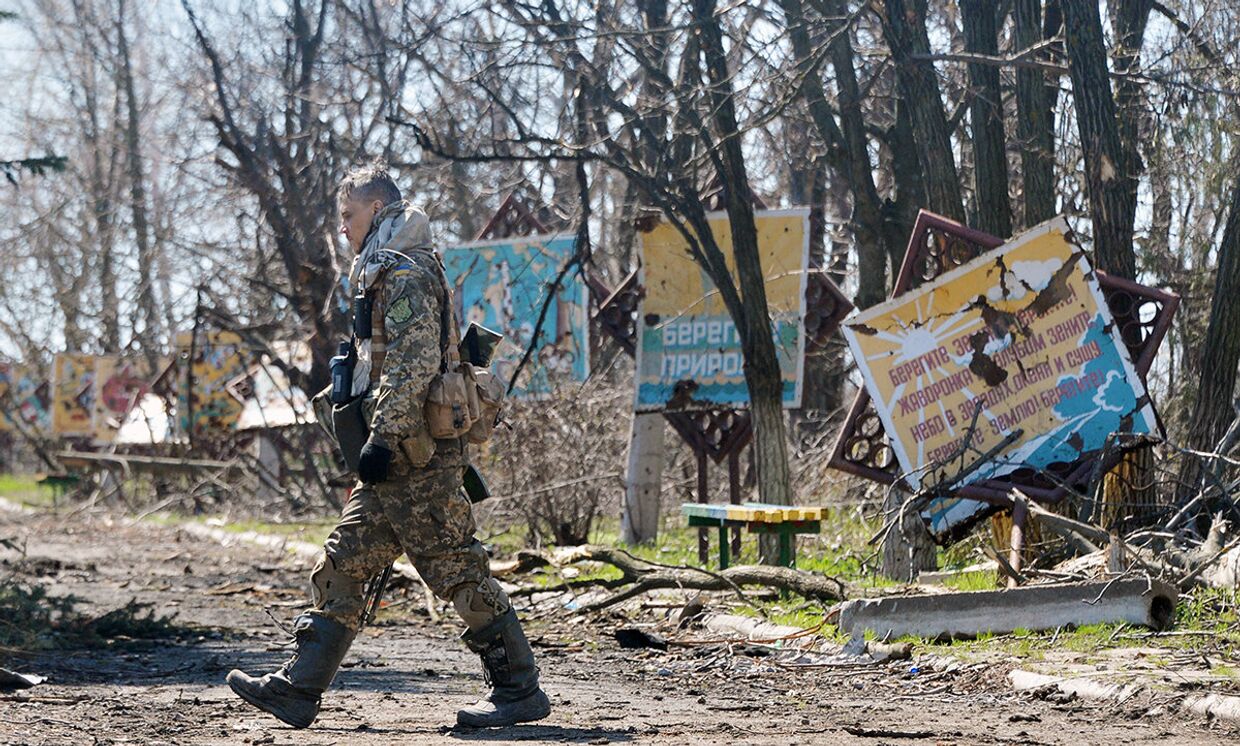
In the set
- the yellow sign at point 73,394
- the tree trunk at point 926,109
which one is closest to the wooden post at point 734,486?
the tree trunk at point 926,109

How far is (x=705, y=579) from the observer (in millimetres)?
10938

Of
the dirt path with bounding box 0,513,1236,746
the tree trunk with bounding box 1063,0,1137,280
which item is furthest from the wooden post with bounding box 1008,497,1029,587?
the dirt path with bounding box 0,513,1236,746

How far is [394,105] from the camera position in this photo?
67.7 ft

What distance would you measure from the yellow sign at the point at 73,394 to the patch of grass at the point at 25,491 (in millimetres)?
1506

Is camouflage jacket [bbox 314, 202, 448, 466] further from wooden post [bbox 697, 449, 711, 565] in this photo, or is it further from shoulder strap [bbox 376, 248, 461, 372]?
wooden post [bbox 697, 449, 711, 565]

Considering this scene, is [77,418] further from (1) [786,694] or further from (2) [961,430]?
(1) [786,694]

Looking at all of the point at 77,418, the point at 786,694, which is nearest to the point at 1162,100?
the point at 786,694

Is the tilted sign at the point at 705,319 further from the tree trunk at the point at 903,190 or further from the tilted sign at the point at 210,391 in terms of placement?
the tilted sign at the point at 210,391

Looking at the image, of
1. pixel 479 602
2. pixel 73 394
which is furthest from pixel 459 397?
pixel 73 394

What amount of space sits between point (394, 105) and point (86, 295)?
21.4 meters

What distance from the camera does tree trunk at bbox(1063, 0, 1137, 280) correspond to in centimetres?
1134

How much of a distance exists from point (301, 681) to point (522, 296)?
12.6 m

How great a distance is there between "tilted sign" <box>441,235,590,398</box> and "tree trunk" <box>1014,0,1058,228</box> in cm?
560

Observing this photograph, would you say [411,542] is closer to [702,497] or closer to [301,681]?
[301,681]
